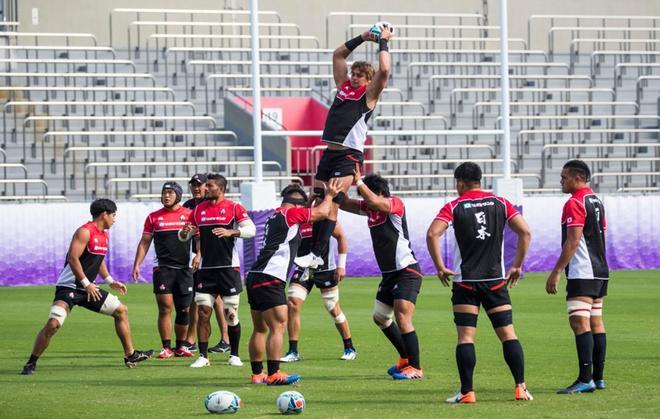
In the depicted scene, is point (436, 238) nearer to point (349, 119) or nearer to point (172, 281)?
point (349, 119)

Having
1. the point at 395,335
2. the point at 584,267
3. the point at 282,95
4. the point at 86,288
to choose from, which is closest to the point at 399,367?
the point at 395,335

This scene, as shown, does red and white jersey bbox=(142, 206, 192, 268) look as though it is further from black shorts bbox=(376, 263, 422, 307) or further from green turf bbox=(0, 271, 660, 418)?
black shorts bbox=(376, 263, 422, 307)

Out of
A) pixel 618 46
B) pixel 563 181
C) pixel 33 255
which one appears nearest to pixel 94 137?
pixel 33 255

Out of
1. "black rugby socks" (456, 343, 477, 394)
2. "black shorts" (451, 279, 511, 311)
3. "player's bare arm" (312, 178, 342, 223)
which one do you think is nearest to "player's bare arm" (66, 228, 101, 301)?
"player's bare arm" (312, 178, 342, 223)

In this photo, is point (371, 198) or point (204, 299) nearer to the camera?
point (371, 198)

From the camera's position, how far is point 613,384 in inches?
436

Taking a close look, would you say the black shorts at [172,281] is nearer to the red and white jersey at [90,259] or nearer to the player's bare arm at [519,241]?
the red and white jersey at [90,259]

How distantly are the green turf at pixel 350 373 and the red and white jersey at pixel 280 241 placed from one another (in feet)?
3.57

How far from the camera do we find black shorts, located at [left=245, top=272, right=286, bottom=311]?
1134cm

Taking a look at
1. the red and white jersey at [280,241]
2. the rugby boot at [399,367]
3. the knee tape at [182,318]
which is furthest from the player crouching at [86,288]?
the rugby boot at [399,367]

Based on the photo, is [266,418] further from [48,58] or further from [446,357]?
[48,58]

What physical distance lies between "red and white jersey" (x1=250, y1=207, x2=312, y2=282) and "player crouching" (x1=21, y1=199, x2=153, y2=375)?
216 centimetres

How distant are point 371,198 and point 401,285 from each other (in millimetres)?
931

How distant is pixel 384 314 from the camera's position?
40.0 feet
